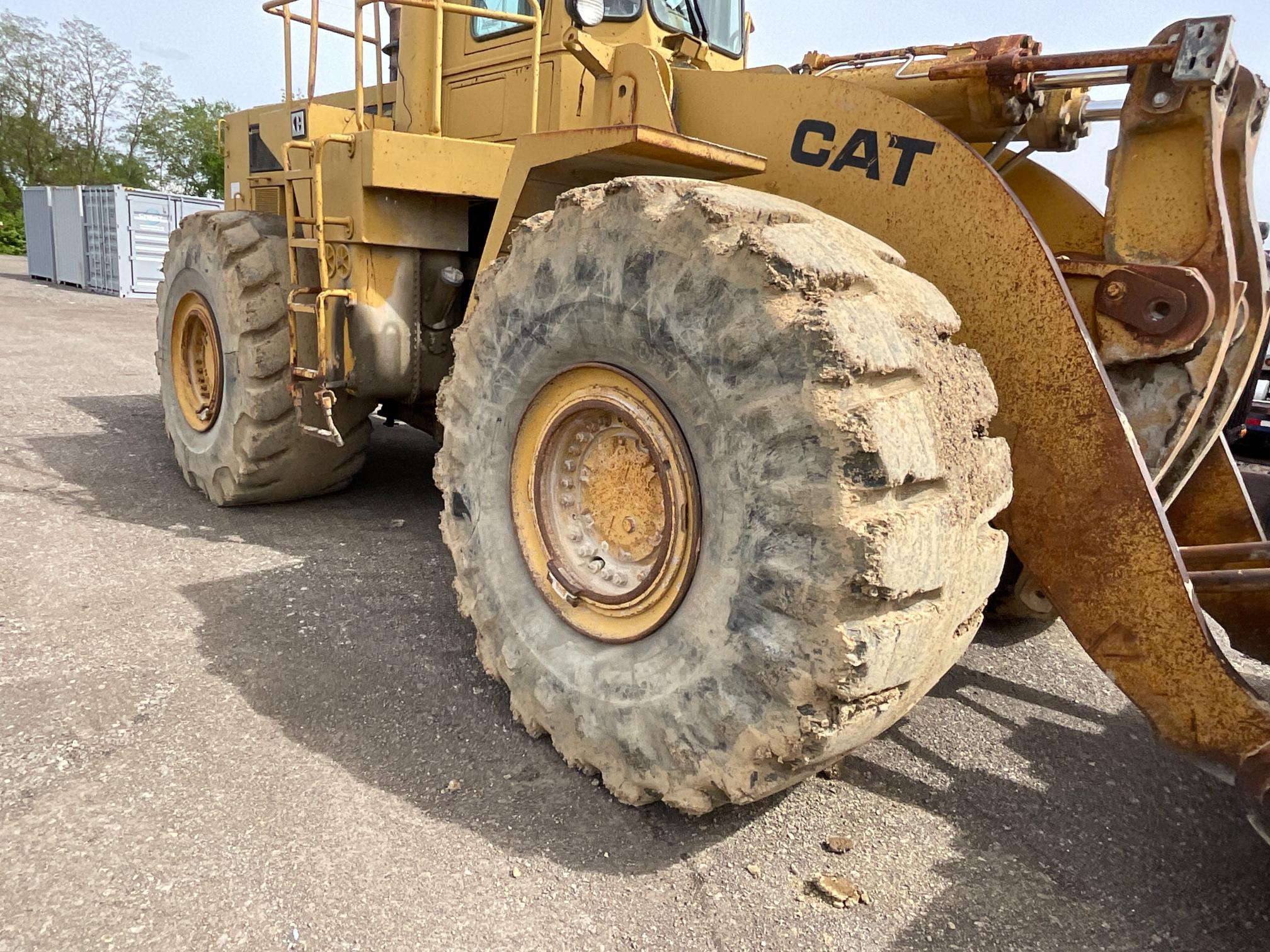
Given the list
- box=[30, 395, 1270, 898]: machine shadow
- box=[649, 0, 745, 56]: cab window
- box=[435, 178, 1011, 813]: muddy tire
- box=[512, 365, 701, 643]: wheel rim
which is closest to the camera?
box=[435, 178, 1011, 813]: muddy tire

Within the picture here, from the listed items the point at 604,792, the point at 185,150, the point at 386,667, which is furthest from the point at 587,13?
the point at 185,150

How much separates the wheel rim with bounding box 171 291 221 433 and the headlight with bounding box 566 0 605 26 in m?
3.35

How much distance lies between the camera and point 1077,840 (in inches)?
103

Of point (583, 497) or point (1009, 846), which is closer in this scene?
point (1009, 846)

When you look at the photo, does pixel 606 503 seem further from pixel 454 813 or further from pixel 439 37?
pixel 439 37

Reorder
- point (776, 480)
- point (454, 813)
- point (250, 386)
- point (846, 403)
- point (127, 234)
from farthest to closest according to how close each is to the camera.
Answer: point (127, 234)
point (250, 386)
point (454, 813)
point (776, 480)
point (846, 403)

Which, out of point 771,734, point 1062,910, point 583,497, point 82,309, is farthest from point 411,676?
point 82,309

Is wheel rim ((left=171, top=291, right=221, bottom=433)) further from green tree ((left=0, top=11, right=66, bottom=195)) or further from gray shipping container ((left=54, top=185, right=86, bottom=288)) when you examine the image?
green tree ((left=0, top=11, right=66, bottom=195))

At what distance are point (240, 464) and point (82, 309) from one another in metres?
14.7

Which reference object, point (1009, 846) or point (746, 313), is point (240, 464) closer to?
point (746, 313)

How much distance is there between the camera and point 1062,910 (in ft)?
7.57

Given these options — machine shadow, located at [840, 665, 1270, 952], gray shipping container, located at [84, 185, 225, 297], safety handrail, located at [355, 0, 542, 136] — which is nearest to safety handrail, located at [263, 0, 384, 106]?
safety handrail, located at [355, 0, 542, 136]

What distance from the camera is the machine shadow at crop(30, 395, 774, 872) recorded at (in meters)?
2.54

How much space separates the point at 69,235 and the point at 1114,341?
25.1 metres
